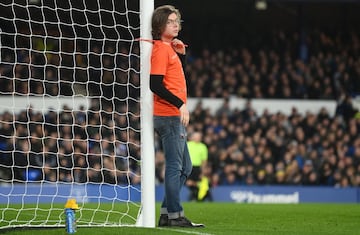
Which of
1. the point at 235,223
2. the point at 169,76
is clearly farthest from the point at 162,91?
the point at 235,223

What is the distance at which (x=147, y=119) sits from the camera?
8148 mm

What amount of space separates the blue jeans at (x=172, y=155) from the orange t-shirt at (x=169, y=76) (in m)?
0.07

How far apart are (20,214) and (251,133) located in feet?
46.7

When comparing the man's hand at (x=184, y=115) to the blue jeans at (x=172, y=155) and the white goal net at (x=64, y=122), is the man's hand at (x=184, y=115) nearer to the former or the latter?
the blue jeans at (x=172, y=155)

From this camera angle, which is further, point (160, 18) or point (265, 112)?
point (265, 112)

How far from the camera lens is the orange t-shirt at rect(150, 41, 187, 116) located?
797 cm

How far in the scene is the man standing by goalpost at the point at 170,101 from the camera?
7.88 m

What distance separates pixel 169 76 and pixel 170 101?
283mm

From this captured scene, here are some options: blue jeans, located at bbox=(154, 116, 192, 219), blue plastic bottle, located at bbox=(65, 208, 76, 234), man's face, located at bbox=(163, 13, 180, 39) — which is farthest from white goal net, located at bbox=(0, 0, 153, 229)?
blue plastic bottle, located at bbox=(65, 208, 76, 234)

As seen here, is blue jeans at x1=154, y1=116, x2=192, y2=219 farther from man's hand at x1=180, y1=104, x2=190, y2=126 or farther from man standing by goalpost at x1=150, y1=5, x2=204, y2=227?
man's hand at x1=180, y1=104, x2=190, y2=126

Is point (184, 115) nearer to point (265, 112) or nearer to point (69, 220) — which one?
point (69, 220)

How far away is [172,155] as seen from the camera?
26.1 feet

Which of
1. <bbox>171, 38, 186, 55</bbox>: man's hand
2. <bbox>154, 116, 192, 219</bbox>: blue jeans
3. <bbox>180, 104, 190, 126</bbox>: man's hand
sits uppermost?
<bbox>171, 38, 186, 55</bbox>: man's hand

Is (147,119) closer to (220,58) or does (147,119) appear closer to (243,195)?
(243,195)
